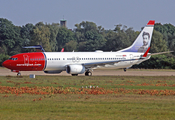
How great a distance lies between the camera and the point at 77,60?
50.1m

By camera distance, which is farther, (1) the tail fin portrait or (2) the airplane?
(1) the tail fin portrait

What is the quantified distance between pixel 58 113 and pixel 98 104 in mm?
3652

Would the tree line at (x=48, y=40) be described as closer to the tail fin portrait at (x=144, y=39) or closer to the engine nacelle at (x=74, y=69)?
the tail fin portrait at (x=144, y=39)

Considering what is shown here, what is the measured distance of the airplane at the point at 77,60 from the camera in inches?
1853

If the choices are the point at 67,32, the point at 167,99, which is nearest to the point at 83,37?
the point at 67,32

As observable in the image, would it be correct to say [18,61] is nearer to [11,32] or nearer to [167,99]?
[167,99]

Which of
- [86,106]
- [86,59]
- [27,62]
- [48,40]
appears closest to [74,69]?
[86,59]

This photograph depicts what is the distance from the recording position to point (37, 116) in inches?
624

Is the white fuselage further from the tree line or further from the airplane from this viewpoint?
the tree line

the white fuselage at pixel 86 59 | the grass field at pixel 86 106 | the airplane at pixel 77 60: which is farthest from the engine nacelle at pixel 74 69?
the grass field at pixel 86 106

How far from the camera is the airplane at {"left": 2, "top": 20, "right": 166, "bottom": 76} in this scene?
4706 centimetres

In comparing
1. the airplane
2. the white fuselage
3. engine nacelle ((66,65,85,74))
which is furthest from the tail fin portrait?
engine nacelle ((66,65,85,74))

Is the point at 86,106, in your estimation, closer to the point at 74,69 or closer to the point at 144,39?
the point at 74,69

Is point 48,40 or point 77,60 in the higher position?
point 48,40
